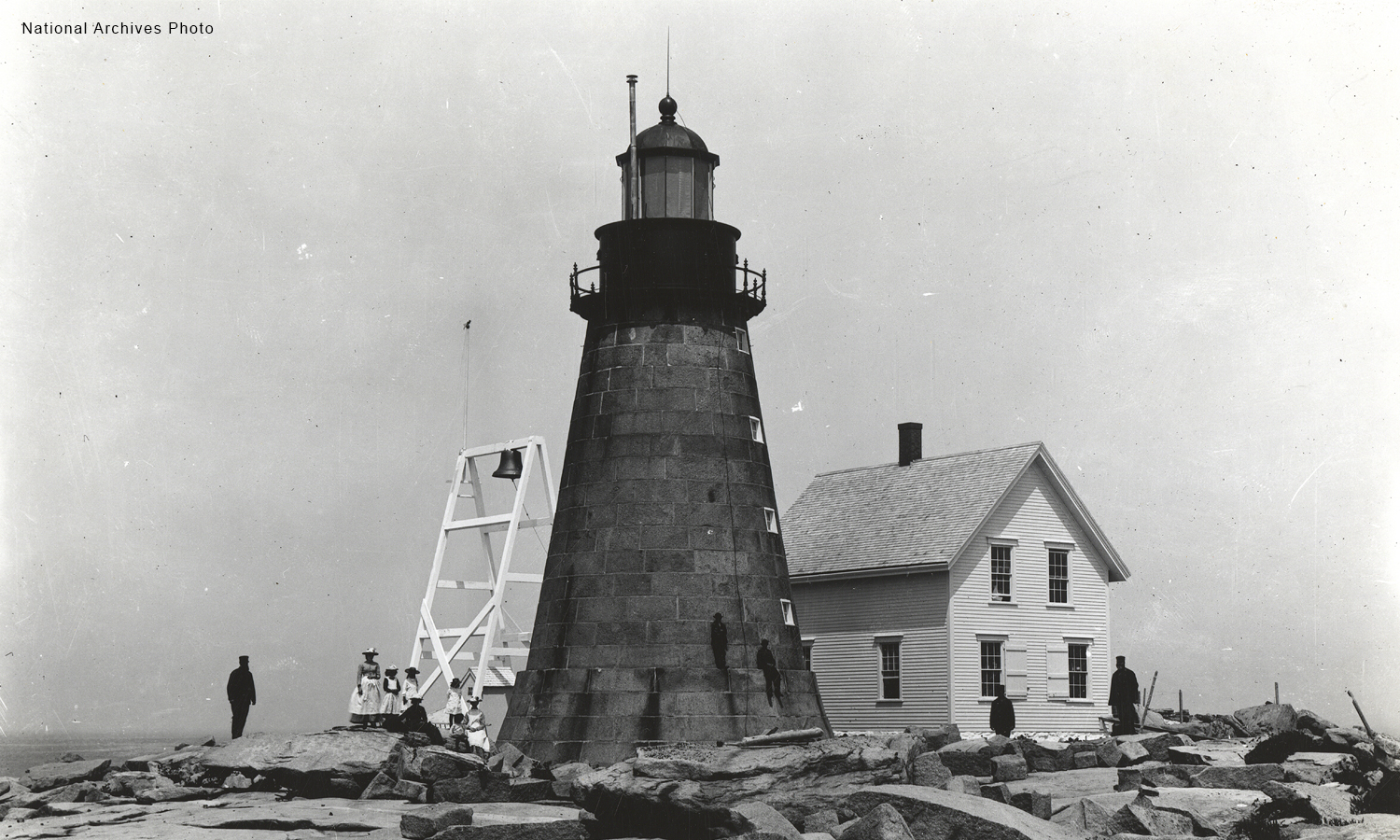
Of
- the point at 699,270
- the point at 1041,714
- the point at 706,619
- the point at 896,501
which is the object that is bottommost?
the point at 1041,714

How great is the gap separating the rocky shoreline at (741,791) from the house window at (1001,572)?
38.3 ft

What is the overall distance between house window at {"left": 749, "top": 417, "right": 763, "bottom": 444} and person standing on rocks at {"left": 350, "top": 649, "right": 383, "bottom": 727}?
7.61m

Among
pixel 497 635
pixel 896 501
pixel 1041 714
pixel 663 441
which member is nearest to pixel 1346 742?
pixel 663 441

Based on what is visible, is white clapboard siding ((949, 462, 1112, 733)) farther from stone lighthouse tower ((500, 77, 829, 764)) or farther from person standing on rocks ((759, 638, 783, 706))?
person standing on rocks ((759, 638, 783, 706))

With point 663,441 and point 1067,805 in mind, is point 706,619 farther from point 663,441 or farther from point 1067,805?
point 1067,805

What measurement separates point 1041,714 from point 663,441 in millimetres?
14582

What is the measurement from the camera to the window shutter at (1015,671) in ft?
119

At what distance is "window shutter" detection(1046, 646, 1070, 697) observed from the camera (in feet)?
121

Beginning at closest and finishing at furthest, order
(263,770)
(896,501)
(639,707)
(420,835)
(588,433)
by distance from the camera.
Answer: (420,835) → (263,770) → (639,707) → (588,433) → (896,501)

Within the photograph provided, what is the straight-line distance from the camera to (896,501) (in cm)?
3891

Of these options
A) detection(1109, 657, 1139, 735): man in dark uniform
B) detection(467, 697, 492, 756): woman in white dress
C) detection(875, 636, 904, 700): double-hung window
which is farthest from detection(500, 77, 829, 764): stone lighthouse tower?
detection(875, 636, 904, 700): double-hung window

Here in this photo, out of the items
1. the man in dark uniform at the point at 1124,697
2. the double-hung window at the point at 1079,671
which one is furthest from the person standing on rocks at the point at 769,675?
the double-hung window at the point at 1079,671

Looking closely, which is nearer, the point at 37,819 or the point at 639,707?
the point at 37,819

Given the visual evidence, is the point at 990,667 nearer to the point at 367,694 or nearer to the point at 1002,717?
the point at 1002,717
